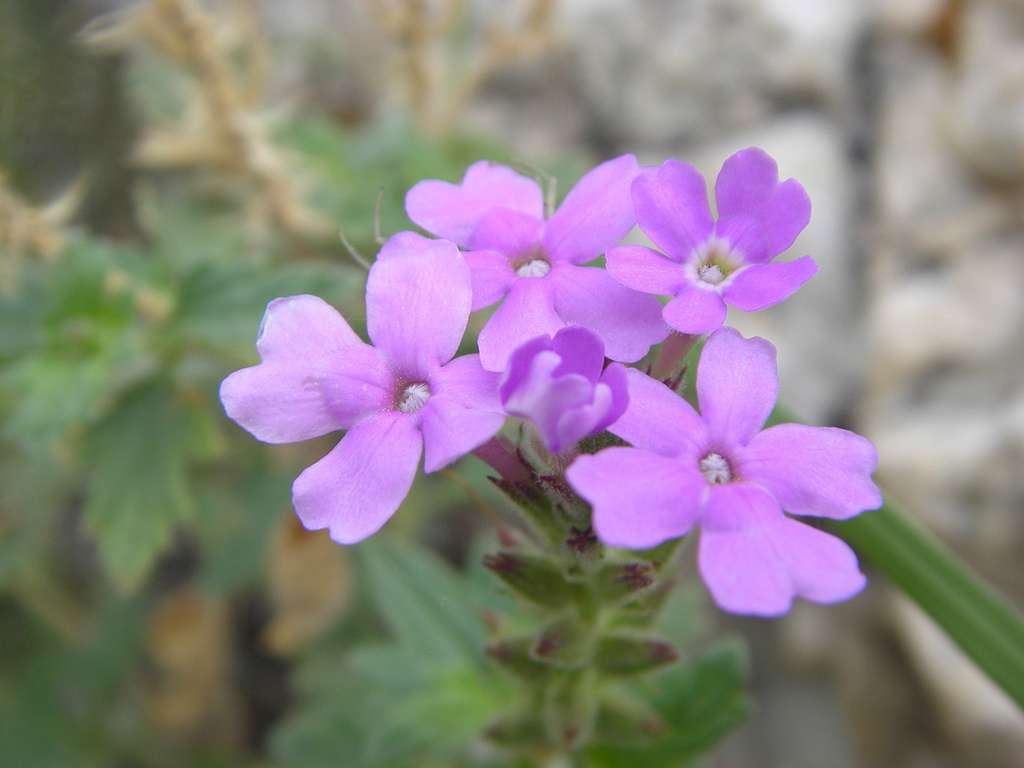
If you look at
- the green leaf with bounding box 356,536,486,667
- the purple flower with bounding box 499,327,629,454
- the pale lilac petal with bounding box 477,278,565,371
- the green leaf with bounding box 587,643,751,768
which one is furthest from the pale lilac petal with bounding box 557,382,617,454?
the green leaf with bounding box 356,536,486,667

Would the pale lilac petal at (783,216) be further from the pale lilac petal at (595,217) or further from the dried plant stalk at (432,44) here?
the dried plant stalk at (432,44)

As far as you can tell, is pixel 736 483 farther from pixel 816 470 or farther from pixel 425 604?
pixel 425 604

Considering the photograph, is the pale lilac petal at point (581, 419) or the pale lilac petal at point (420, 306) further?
the pale lilac petal at point (420, 306)

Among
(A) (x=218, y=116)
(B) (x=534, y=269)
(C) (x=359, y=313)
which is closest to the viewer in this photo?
(B) (x=534, y=269)

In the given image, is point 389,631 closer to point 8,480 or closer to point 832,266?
point 8,480

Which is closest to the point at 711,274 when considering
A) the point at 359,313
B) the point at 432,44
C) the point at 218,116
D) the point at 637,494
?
the point at 637,494

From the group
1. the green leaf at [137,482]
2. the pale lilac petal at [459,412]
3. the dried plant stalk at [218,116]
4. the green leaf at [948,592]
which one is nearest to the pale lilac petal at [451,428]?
the pale lilac petal at [459,412]

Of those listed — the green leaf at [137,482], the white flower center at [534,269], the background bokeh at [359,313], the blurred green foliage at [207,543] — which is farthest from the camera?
the background bokeh at [359,313]

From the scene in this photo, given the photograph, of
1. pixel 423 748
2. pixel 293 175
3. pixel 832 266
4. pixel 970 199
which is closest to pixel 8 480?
pixel 293 175
